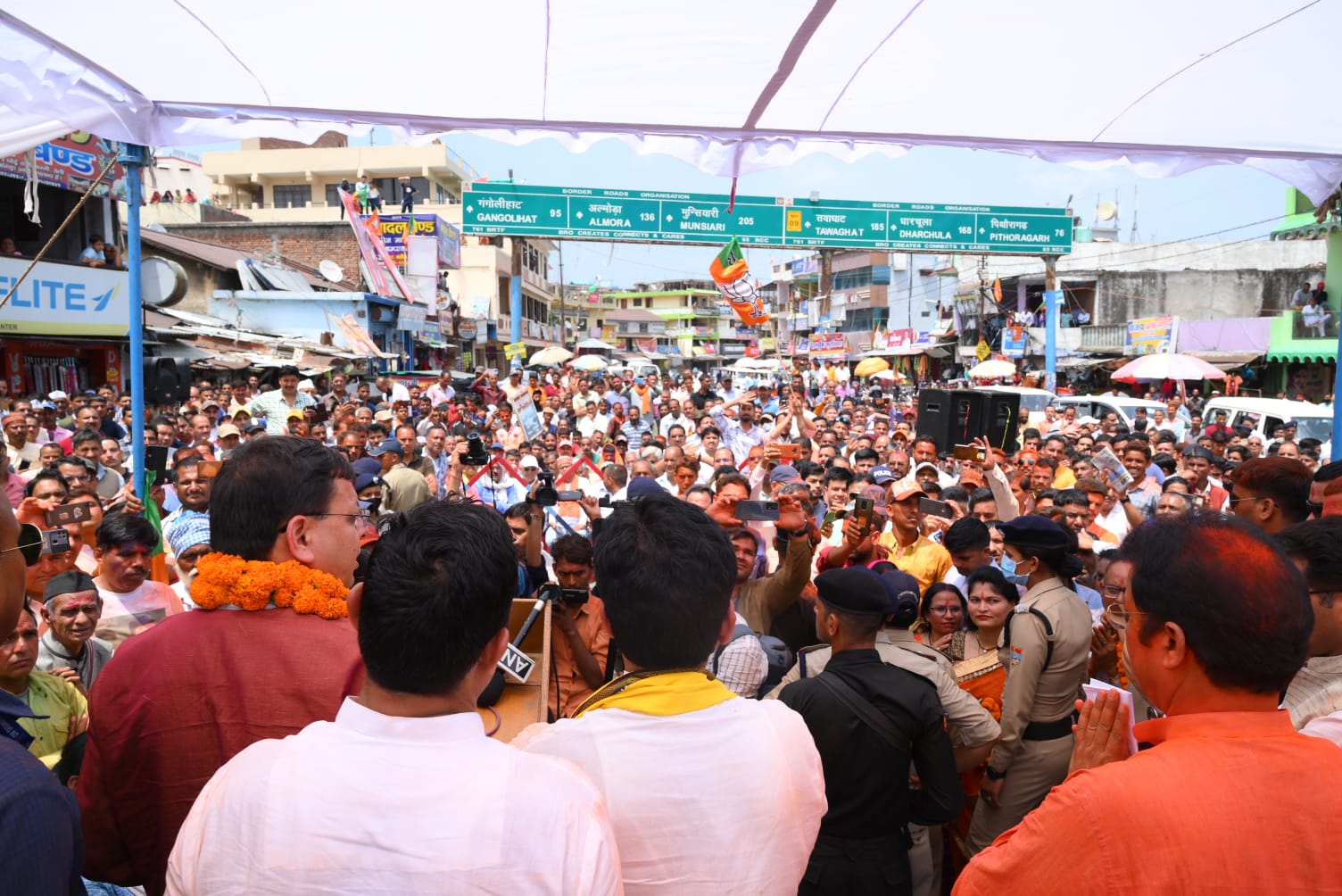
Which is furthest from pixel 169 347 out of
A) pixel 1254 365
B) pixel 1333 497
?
pixel 1254 365

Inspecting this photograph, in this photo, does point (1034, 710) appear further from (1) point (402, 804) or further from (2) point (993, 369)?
(2) point (993, 369)

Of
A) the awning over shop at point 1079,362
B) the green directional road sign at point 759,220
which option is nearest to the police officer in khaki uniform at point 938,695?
the green directional road sign at point 759,220

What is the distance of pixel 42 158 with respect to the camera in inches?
506

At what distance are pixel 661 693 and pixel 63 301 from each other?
15.8m

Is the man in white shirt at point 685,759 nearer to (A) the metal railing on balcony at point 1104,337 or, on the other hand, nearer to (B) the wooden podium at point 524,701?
(B) the wooden podium at point 524,701

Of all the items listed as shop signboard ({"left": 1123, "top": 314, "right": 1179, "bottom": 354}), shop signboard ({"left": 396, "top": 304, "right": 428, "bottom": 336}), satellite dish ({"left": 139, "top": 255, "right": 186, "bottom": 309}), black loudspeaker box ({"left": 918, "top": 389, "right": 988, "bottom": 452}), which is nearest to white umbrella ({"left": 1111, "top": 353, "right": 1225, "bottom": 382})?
black loudspeaker box ({"left": 918, "top": 389, "right": 988, "bottom": 452})

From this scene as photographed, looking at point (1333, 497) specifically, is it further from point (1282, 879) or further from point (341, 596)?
point (341, 596)

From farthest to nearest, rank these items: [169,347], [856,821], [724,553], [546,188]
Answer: [546,188]
[169,347]
[856,821]
[724,553]

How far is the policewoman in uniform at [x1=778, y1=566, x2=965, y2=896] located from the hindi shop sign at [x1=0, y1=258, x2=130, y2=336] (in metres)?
12.8

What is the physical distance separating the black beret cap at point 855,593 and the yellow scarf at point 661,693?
37.0 inches

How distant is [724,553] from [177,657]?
46.3 inches

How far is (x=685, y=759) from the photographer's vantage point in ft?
4.97

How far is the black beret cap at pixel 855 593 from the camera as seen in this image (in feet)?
8.20

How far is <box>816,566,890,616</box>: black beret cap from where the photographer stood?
2498mm
